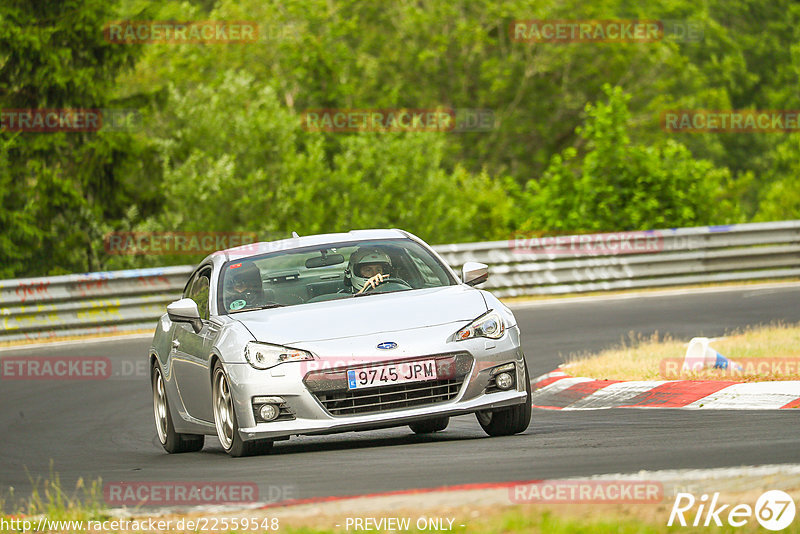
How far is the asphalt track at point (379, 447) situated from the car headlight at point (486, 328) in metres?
0.64

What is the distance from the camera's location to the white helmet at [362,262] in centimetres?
948

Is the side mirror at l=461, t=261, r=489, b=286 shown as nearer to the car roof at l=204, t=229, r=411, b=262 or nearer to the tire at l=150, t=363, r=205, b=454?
the car roof at l=204, t=229, r=411, b=262

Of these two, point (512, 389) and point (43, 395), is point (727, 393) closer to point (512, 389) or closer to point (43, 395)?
point (512, 389)

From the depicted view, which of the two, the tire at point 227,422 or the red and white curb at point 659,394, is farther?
the red and white curb at point 659,394

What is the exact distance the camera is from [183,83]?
5378cm

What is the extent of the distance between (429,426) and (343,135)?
40.8 m

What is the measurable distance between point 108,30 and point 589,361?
1987 cm

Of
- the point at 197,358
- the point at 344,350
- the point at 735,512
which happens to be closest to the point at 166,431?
the point at 197,358

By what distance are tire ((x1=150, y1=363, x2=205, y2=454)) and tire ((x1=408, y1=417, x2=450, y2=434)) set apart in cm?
158

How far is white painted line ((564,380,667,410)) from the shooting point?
10477mm
